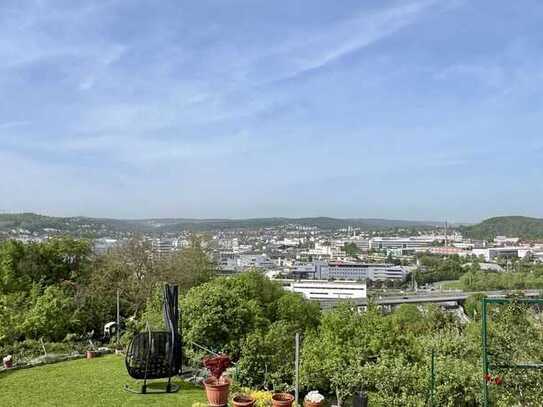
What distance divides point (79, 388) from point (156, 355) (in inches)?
62.2

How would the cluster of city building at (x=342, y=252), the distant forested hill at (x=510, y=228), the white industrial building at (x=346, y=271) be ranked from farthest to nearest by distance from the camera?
the distant forested hill at (x=510, y=228) < the white industrial building at (x=346, y=271) < the cluster of city building at (x=342, y=252)

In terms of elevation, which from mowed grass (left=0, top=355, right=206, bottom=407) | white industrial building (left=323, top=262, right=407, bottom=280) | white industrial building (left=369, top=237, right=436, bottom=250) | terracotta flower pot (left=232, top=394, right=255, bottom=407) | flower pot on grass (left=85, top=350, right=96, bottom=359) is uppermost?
terracotta flower pot (left=232, top=394, right=255, bottom=407)

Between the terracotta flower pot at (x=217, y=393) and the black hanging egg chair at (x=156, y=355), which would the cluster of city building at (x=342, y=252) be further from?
the terracotta flower pot at (x=217, y=393)

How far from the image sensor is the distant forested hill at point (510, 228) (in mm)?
110938

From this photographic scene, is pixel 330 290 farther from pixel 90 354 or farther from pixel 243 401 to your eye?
pixel 243 401

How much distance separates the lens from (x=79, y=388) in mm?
7750

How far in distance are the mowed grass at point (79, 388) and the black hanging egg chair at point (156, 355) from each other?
280 millimetres

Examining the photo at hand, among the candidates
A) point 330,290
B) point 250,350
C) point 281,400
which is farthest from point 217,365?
point 330,290

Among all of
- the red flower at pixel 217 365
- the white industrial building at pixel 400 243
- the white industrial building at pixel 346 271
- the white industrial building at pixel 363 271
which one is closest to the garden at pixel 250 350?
the red flower at pixel 217 365

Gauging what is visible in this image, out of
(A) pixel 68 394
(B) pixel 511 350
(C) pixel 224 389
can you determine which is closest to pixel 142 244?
(A) pixel 68 394

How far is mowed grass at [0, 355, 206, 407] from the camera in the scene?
699 cm

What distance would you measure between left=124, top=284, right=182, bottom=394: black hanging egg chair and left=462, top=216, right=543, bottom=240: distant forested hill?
113599 mm

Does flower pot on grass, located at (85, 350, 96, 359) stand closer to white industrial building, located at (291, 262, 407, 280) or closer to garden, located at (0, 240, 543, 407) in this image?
garden, located at (0, 240, 543, 407)

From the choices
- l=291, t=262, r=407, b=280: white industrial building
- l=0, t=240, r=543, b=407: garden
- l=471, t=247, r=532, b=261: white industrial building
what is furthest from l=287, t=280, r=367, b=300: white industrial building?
l=0, t=240, r=543, b=407: garden
